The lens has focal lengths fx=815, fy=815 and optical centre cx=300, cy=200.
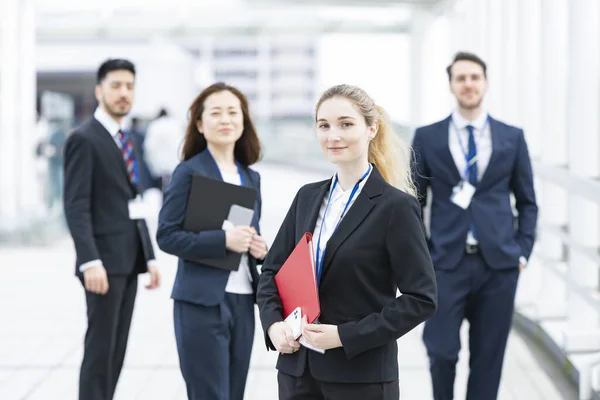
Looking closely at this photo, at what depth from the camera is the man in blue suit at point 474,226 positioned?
10.8 ft

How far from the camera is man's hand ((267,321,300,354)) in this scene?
196 centimetres

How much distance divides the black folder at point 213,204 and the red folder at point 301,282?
845mm

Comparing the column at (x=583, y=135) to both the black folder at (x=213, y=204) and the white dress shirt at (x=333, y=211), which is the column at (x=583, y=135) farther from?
the white dress shirt at (x=333, y=211)

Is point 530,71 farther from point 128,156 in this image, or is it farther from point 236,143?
point 128,156

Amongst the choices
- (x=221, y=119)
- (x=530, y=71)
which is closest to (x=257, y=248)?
(x=221, y=119)

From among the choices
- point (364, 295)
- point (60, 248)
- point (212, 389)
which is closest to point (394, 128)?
point (364, 295)

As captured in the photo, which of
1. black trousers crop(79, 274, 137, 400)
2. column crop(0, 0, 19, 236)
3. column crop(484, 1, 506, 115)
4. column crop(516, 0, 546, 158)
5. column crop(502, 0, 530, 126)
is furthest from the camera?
column crop(0, 0, 19, 236)

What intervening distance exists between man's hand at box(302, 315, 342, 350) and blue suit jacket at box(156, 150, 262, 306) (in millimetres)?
978

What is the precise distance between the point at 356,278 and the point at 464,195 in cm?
143

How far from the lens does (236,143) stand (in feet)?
10.3

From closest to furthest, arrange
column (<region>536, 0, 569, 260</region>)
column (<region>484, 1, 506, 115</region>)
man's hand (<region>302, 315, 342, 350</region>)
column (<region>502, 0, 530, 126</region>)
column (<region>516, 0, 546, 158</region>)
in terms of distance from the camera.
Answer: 1. man's hand (<region>302, 315, 342, 350</region>)
2. column (<region>536, 0, 569, 260</region>)
3. column (<region>516, 0, 546, 158</region>)
4. column (<region>502, 0, 530, 126</region>)
5. column (<region>484, 1, 506, 115</region>)

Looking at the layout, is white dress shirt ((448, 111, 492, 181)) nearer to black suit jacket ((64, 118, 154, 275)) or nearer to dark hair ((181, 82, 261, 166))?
dark hair ((181, 82, 261, 166))

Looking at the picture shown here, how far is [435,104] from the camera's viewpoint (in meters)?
12.0

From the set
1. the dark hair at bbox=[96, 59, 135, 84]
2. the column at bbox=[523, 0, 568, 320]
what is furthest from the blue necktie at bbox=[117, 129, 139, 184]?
the column at bbox=[523, 0, 568, 320]
